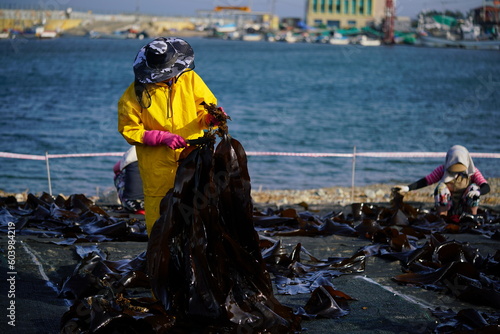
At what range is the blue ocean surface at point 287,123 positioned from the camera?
19.1m

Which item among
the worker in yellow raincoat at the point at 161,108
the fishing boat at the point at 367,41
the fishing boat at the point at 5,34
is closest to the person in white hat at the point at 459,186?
the worker in yellow raincoat at the point at 161,108

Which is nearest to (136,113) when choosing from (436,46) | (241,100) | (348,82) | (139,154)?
(139,154)

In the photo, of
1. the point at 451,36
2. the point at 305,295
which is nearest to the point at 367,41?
the point at 451,36

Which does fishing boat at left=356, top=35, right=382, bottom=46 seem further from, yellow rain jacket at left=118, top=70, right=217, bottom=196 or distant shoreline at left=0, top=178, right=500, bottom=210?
yellow rain jacket at left=118, top=70, right=217, bottom=196

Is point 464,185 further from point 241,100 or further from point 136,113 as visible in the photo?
point 241,100

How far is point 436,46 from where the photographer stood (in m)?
173

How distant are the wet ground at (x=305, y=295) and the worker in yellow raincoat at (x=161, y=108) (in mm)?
1237

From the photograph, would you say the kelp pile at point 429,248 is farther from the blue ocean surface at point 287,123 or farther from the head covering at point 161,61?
the blue ocean surface at point 287,123

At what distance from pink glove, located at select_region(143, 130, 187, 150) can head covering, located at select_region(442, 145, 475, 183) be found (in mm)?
5638

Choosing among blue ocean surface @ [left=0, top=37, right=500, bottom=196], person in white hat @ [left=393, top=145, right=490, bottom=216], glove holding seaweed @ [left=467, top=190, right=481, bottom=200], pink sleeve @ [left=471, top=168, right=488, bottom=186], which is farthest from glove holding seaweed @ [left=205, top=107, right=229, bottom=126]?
blue ocean surface @ [left=0, top=37, right=500, bottom=196]

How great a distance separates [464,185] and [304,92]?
4254 cm

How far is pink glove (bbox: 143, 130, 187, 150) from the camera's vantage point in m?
4.85

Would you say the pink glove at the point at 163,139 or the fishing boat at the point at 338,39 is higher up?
the fishing boat at the point at 338,39

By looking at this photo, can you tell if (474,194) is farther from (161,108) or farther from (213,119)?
(161,108)
